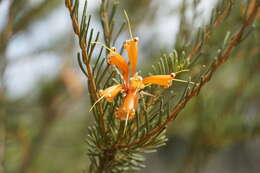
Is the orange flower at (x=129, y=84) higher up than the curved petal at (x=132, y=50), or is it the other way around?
the curved petal at (x=132, y=50)

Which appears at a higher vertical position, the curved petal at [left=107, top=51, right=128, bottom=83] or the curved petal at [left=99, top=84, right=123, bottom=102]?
the curved petal at [left=107, top=51, right=128, bottom=83]

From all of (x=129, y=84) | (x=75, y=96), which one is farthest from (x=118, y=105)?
(x=75, y=96)

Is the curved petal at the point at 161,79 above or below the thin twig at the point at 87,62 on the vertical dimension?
below

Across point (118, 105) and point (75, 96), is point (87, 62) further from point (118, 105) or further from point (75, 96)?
point (75, 96)

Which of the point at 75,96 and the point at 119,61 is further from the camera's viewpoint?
the point at 75,96

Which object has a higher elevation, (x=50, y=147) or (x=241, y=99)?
(x=50, y=147)

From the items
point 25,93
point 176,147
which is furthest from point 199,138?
point 176,147

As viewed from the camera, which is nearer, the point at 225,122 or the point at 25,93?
the point at 225,122

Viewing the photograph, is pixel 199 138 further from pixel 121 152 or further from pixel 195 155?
pixel 121 152
